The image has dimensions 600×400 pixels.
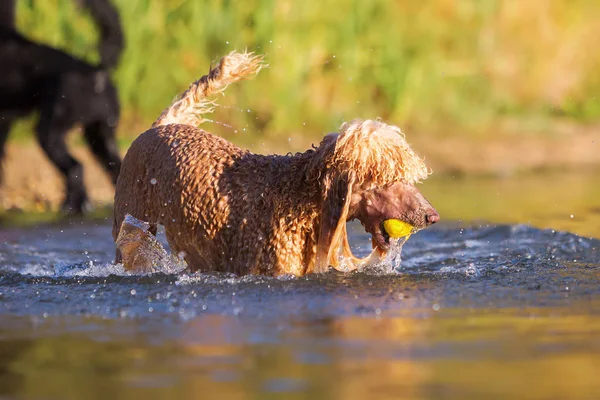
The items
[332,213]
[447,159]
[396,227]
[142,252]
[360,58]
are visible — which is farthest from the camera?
[360,58]

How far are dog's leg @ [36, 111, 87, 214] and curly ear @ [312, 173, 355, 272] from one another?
4739mm

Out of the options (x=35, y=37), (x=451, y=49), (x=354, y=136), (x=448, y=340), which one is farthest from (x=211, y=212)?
(x=451, y=49)

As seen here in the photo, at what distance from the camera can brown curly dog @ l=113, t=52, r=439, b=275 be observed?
555cm

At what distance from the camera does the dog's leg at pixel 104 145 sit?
10148 mm

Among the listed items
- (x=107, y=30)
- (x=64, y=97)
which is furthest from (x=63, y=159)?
(x=107, y=30)

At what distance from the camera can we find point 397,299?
5.37 metres

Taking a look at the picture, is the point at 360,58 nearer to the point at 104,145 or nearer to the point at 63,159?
the point at 104,145

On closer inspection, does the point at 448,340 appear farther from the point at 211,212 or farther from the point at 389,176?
the point at 211,212

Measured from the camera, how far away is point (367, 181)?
5.60 metres

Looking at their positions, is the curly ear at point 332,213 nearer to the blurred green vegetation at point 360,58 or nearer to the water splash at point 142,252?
the water splash at point 142,252

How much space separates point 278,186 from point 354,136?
0.47 m

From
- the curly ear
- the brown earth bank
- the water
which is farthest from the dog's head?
the brown earth bank

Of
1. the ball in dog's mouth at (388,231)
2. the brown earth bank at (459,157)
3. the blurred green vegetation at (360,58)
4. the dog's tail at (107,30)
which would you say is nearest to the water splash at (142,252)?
the ball in dog's mouth at (388,231)

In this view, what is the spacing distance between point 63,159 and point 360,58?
4.26m
